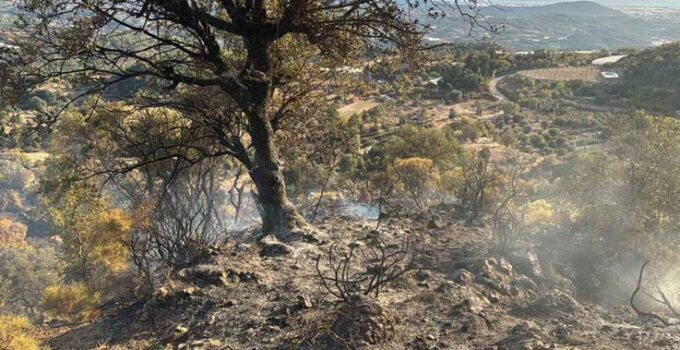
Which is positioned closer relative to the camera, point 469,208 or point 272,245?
point 272,245

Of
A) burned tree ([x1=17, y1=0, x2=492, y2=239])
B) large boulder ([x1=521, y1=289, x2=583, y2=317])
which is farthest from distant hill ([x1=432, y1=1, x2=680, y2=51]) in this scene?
large boulder ([x1=521, y1=289, x2=583, y2=317])

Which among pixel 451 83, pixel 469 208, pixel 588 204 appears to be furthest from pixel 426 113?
pixel 469 208

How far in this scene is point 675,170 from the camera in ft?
43.4

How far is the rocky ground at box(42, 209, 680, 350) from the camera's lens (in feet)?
14.9

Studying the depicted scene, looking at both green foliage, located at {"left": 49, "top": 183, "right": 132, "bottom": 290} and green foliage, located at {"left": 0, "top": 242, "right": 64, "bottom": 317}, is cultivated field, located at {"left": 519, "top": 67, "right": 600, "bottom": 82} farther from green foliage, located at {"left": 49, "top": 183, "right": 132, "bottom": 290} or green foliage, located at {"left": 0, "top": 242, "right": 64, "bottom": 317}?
green foliage, located at {"left": 49, "top": 183, "right": 132, "bottom": 290}

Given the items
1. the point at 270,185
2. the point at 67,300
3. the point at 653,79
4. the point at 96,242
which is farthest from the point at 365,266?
the point at 653,79

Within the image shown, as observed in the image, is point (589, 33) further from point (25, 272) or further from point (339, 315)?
point (339, 315)

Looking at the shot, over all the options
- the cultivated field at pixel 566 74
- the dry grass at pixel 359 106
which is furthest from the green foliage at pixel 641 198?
the cultivated field at pixel 566 74

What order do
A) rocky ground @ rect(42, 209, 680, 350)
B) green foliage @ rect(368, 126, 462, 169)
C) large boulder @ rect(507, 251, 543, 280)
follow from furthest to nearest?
green foliage @ rect(368, 126, 462, 169) < large boulder @ rect(507, 251, 543, 280) < rocky ground @ rect(42, 209, 680, 350)

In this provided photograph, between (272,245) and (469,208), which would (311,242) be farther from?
(469,208)

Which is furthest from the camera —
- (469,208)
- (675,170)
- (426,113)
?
(426,113)

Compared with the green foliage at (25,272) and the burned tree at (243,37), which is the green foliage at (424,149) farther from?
the burned tree at (243,37)

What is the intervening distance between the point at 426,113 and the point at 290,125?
55.1 meters

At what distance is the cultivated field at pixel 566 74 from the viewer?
75.7 m
